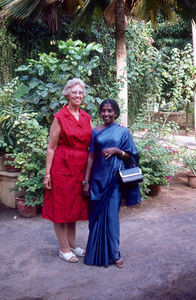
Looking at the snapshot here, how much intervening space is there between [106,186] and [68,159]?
1.47ft

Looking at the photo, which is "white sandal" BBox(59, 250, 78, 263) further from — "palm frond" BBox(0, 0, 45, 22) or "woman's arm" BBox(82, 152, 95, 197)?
"palm frond" BBox(0, 0, 45, 22)

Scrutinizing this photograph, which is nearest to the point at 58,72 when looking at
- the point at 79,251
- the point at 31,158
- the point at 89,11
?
the point at 31,158

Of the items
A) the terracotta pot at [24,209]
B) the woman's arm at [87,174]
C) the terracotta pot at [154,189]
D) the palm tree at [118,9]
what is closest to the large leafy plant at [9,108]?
the terracotta pot at [24,209]

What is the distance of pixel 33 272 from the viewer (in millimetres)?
2961

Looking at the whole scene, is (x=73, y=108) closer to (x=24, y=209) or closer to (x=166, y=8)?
(x=24, y=209)

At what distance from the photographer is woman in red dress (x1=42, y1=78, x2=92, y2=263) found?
116 inches

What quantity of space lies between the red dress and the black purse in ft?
1.30

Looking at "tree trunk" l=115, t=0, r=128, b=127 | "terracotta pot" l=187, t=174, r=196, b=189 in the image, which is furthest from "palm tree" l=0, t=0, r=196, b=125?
"terracotta pot" l=187, t=174, r=196, b=189

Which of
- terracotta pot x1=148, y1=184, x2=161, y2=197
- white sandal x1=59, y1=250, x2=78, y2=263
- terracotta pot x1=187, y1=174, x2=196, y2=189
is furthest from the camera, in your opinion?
terracotta pot x1=187, y1=174, x2=196, y2=189

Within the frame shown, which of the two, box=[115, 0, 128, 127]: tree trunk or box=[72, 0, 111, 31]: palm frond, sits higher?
box=[72, 0, 111, 31]: palm frond

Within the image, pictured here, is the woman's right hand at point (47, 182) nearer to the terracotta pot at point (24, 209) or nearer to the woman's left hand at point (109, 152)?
the woman's left hand at point (109, 152)

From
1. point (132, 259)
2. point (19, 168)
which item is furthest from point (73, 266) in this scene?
point (19, 168)

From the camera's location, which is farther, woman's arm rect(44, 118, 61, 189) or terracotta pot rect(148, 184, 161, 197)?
terracotta pot rect(148, 184, 161, 197)

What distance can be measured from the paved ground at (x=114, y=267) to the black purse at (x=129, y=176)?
854 mm
